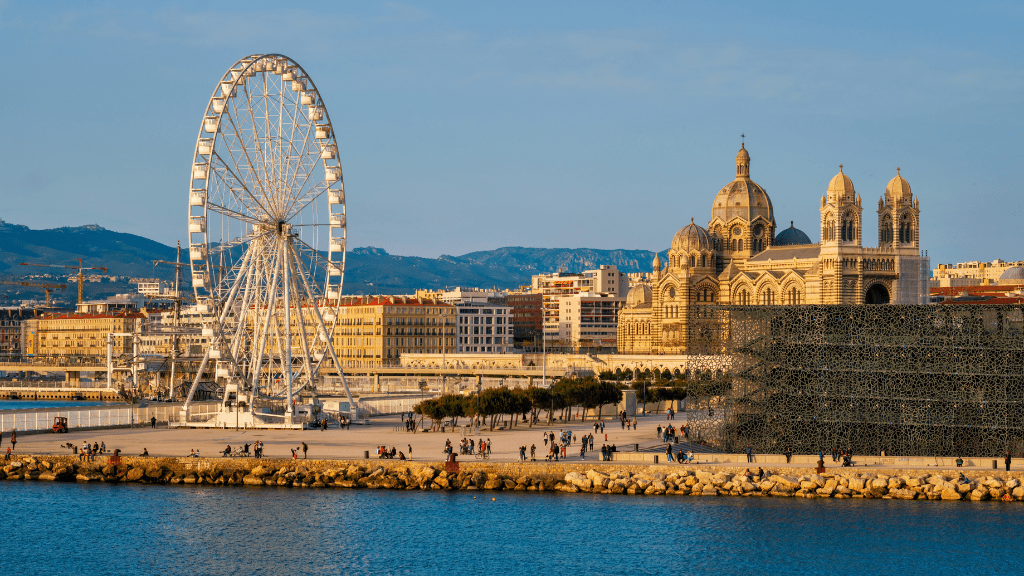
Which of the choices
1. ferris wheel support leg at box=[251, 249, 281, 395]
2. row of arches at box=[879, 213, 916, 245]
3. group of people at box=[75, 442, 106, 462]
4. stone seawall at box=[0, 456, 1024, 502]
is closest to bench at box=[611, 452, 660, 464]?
stone seawall at box=[0, 456, 1024, 502]

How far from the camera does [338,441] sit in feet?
208

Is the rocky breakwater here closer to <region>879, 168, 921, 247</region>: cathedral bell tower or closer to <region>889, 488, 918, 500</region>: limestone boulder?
<region>889, 488, 918, 500</region>: limestone boulder

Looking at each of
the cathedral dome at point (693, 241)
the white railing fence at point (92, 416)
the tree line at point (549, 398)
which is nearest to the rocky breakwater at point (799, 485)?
the tree line at point (549, 398)

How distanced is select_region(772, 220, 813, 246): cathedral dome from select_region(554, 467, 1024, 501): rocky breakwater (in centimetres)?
8728

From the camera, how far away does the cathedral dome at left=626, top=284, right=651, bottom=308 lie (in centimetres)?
14202

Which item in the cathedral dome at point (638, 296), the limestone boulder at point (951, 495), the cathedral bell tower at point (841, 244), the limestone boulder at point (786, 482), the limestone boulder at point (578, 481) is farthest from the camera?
the cathedral dome at point (638, 296)

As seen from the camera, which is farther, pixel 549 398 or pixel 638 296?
pixel 638 296

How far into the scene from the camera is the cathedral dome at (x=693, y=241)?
132m

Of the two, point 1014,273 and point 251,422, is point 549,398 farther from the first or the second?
point 1014,273

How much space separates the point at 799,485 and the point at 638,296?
3676 inches

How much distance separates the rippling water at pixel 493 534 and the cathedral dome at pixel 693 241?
8412cm

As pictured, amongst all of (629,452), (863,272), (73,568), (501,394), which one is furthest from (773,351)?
(863,272)

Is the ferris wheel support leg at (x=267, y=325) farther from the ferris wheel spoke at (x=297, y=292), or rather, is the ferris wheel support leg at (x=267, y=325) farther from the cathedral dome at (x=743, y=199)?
the cathedral dome at (x=743, y=199)

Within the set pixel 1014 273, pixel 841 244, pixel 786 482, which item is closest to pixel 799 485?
pixel 786 482
